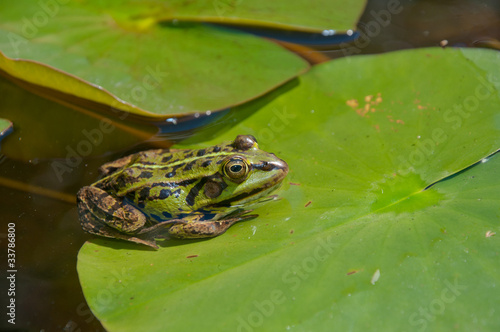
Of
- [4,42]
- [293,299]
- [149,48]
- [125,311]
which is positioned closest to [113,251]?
[125,311]

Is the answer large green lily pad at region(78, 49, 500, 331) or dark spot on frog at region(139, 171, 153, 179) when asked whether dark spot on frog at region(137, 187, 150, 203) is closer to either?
dark spot on frog at region(139, 171, 153, 179)

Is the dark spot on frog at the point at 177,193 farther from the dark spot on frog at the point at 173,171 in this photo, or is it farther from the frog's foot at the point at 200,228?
the frog's foot at the point at 200,228

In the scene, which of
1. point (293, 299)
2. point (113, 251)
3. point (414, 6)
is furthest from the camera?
point (414, 6)

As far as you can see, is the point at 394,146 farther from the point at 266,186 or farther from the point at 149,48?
the point at 149,48

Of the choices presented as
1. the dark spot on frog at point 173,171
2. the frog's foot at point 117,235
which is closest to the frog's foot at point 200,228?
the frog's foot at point 117,235

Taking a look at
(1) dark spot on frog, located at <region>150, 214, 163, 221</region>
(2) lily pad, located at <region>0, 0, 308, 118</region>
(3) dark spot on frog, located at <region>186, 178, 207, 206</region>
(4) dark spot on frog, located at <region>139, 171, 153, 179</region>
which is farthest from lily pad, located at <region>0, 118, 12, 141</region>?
(3) dark spot on frog, located at <region>186, 178, 207, 206</region>

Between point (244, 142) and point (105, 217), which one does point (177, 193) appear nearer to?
point (105, 217)

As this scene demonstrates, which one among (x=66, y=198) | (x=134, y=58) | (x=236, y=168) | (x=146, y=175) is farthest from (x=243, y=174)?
(x=134, y=58)
